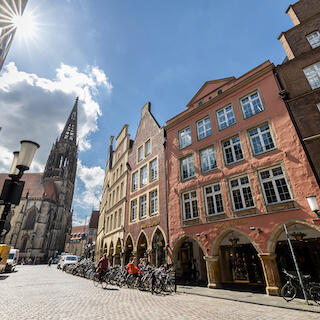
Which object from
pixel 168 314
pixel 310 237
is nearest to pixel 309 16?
pixel 310 237

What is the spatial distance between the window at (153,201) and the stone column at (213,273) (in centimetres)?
673

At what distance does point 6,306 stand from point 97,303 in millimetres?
2850

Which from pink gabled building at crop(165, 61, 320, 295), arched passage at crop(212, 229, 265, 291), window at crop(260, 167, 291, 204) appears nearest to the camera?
pink gabled building at crop(165, 61, 320, 295)

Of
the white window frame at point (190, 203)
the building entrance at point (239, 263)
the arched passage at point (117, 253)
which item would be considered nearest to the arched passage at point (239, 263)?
the building entrance at point (239, 263)

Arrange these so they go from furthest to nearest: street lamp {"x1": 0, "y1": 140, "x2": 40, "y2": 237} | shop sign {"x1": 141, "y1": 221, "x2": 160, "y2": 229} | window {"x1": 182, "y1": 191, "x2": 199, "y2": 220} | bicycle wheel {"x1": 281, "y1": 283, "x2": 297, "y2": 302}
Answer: shop sign {"x1": 141, "y1": 221, "x2": 160, "y2": 229} → window {"x1": 182, "y1": 191, "x2": 199, "y2": 220} → bicycle wheel {"x1": 281, "y1": 283, "x2": 297, "y2": 302} → street lamp {"x1": 0, "y1": 140, "x2": 40, "y2": 237}

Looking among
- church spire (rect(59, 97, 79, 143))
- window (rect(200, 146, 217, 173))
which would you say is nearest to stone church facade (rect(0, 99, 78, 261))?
church spire (rect(59, 97, 79, 143))

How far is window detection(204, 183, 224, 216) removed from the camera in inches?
512

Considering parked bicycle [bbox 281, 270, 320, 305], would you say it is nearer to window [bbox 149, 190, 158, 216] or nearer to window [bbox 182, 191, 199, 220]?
window [bbox 182, 191, 199, 220]

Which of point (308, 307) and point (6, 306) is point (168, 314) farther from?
point (6, 306)

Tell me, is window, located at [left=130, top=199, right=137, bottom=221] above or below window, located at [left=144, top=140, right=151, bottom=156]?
below

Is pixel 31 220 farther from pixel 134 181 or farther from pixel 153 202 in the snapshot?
pixel 153 202

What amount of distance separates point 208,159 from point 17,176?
12621 mm

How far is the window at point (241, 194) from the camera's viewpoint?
11.7m

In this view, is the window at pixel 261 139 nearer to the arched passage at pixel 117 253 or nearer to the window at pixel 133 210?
the window at pixel 133 210
